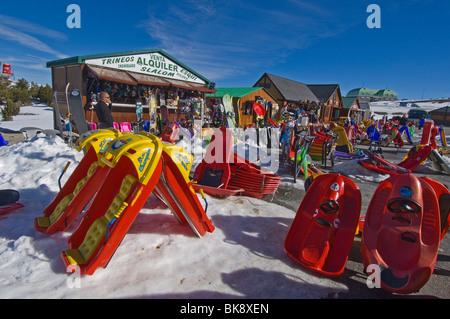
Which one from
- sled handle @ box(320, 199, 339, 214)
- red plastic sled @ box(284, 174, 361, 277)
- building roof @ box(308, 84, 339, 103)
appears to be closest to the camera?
red plastic sled @ box(284, 174, 361, 277)

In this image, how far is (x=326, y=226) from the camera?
3053 millimetres

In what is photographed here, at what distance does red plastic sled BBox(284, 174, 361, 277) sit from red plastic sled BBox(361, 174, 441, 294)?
25cm

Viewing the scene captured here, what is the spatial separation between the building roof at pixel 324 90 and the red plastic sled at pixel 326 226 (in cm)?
3453

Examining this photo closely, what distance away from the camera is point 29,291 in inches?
83.6

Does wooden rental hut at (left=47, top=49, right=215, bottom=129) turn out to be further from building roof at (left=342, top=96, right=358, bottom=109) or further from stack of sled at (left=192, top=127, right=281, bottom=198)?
building roof at (left=342, top=96, right=358, bottom=109)

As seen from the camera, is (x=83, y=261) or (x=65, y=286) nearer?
(x=65, y=286)

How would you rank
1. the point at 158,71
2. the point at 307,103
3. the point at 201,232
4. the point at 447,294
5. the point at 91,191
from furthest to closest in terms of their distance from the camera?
the point at 307,103 < the point at 158,71 < the point at 201,232 < the point at 91,191 < the point at 447,294

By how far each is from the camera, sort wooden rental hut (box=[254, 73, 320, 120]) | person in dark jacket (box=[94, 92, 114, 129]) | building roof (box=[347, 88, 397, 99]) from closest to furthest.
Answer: person in dark jacket (box=[94, 92, 114, 129]), wooden rental hut (box=[254, 73, 320, 120]), building roof (box=[347, 88, 397, 99])

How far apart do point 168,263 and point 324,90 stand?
39424 mm

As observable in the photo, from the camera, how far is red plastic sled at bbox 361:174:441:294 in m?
2.47

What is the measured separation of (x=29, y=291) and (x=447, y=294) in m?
4.03

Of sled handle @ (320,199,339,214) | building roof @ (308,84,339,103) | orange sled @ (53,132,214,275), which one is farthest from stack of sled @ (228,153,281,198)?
building roof @ (308,84,339,103)
